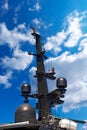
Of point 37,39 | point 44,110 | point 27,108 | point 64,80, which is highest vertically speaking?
point 37,39

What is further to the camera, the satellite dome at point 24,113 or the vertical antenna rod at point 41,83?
the vertical antenna rod at point 41,83

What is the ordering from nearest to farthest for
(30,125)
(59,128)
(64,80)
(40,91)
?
(30,125) < (59,128) < (64,80) < (40,91)

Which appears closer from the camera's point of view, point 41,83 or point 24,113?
point 24,113

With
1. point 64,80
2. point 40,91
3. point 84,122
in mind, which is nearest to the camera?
point 84,122

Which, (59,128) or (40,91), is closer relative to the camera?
(59,128)

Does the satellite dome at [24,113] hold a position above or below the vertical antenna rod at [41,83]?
below

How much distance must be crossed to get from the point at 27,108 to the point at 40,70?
20846 millimetres

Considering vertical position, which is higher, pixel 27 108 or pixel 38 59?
pixel 38 59

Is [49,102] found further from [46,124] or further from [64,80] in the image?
[46,124]

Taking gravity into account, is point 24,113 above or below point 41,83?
below

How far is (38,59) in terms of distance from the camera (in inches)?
2127

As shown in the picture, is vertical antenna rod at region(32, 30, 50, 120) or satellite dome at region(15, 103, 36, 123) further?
vertical antenna rod at region(32, 30, 50, 120)

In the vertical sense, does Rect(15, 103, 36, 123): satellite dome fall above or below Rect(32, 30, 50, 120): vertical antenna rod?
below

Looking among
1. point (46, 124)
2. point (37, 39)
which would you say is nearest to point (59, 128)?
point (46, 124)
